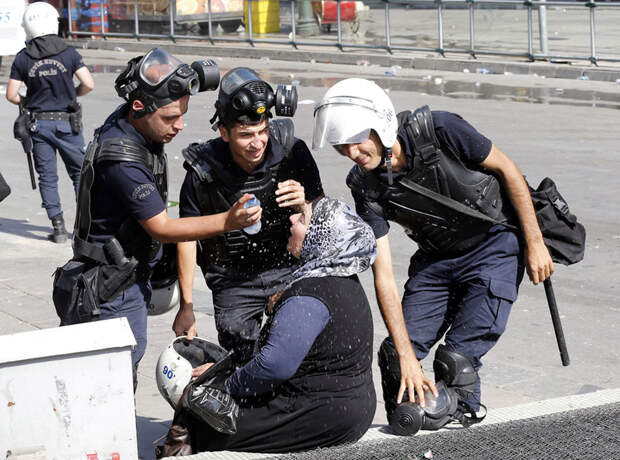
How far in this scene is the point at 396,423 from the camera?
14.0 ft

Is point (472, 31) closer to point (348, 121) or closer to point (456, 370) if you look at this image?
point (456, 370)

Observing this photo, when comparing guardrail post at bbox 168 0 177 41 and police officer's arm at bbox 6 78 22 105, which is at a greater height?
guardrail post at bbox 168 0 177 41

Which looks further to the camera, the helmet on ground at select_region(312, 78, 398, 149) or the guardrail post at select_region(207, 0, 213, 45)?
the guardrail post at select_region(207, 0, 213, 45)

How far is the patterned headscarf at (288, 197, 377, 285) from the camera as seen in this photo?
392 centimetres

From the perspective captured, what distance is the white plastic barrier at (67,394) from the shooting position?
3.75 m

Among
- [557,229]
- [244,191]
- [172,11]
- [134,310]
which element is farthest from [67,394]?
[172,11]

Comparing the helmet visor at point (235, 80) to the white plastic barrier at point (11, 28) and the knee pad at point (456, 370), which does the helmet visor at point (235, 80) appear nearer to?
the knee pad at point (456, 370)

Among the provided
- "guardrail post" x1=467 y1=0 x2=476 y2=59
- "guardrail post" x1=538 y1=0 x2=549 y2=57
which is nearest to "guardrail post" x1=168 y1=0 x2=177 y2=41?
"guardrail post" x1=467 y1=0 x2=476 y2=59

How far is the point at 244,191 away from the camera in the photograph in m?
4.47

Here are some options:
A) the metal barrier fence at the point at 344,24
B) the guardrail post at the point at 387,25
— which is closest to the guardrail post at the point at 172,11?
the metal barrier fence at the point at 344,24

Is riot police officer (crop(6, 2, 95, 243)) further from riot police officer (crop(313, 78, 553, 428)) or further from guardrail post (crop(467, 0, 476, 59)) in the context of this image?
guardrail post (crop(467, 0, 476, 59))

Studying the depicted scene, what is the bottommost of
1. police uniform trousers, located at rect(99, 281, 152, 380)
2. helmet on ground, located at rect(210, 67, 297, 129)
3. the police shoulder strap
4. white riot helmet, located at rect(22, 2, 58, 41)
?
police uniform trousers, located at rect(99, 281, 152, 380)

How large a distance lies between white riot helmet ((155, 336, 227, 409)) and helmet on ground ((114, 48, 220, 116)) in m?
1.00

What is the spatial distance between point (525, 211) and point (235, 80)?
1313 mm
